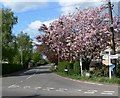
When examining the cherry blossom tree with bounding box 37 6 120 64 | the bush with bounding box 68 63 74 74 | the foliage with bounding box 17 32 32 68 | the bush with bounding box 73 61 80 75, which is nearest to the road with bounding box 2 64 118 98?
the cherry blossom tree with bounding box 37 6 120 64

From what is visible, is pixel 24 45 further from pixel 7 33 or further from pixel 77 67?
pixel 77 67

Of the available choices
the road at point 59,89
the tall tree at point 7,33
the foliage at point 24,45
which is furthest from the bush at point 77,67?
the foliage at point 24,45

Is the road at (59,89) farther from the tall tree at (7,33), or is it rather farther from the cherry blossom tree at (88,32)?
the tall tree at (7,33)

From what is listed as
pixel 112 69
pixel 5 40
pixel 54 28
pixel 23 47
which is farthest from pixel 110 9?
pixel 23 47

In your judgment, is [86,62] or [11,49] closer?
[86,62]

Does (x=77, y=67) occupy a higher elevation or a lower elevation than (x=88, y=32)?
lower

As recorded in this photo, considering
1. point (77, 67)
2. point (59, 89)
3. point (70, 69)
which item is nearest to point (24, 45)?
point (70, 69)

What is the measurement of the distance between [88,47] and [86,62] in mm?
4623

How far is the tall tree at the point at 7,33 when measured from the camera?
59469 millimetres

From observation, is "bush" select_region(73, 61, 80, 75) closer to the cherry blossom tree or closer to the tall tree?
the cherry blossom tree

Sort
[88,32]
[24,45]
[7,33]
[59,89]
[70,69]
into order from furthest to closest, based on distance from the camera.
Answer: [24,45]
[7,33]
[70,69]
[88,32]
[59,89]

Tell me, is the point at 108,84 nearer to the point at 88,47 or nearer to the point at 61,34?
the point at 88,47

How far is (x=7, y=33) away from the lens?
195 ft

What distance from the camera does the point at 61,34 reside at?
145 feet
